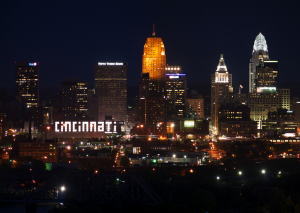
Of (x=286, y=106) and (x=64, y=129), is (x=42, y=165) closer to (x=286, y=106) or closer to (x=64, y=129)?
(x=64, y=129)

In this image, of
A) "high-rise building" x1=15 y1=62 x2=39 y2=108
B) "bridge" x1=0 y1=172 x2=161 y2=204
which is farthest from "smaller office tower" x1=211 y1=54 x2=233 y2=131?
"bridge" x1=0 y1=172 x2=161 y2=204

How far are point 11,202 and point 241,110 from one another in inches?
3222

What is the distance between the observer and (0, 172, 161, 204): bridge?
50409mm

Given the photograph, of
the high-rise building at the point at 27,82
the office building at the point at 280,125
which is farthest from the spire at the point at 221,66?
the high-rise building at the point at 27,82

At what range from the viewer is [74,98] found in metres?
154

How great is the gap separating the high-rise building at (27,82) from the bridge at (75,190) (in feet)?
374

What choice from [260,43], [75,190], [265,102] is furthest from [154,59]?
[75,190]

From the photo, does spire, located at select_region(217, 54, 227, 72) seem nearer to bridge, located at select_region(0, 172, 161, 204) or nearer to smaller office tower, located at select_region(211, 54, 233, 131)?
smaller office tower, located at select_region(211, 54, 233, 131)

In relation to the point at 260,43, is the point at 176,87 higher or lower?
lower

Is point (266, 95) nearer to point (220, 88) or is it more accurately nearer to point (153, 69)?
point (220, 88)

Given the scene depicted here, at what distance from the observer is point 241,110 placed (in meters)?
129

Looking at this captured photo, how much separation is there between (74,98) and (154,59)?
24.1m

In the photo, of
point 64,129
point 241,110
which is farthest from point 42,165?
point 241,110

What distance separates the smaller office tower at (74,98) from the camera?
503ft
